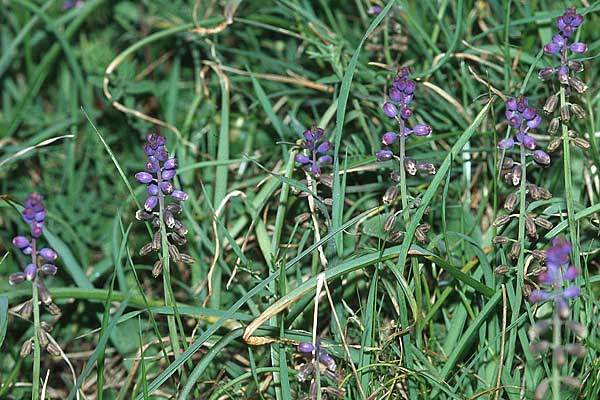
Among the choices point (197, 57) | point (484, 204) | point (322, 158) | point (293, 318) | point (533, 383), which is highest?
point (197, 57)

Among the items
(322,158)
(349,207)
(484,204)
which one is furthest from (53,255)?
(484,204)

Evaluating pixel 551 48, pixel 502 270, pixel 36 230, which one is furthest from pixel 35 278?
pixel 551 48

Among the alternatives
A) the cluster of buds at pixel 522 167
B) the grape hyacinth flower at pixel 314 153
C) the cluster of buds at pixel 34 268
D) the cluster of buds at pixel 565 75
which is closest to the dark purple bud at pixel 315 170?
the grape hyacinth flower at pixel 314 153

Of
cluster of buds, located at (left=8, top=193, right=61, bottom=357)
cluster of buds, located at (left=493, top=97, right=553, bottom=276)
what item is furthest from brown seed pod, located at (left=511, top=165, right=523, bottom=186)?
cluster of buds, located at (left=8, top=193, right=61, bottom=357)

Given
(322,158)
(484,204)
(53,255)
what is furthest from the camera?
(484,204)

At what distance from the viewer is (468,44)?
132 inches

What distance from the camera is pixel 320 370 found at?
8.24 ft

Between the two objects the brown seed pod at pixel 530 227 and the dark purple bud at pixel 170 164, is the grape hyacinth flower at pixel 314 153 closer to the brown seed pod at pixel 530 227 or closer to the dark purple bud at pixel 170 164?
the dark purple bud at pixel 170 164

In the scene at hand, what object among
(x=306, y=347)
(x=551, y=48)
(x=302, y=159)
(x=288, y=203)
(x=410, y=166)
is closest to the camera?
(x=306, y=347)

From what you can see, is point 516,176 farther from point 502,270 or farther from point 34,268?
point 34,268

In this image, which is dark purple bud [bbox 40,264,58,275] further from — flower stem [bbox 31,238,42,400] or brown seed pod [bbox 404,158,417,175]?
brown seed pod [bbox 404,158,417,175]

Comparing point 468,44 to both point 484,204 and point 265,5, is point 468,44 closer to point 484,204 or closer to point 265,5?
point 484,204

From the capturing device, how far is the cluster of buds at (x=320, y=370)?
243 centimetres

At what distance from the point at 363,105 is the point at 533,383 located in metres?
1.36
